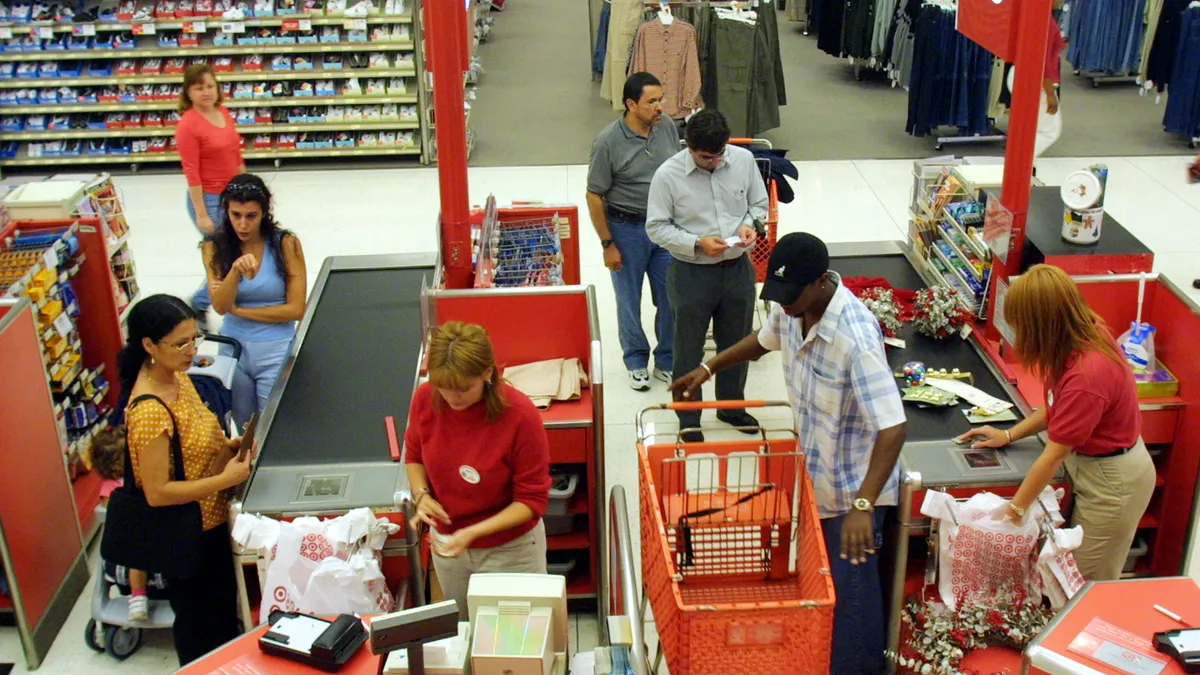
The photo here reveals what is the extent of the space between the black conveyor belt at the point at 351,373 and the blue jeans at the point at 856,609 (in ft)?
5.56

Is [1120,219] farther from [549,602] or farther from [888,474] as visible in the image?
[549,602]

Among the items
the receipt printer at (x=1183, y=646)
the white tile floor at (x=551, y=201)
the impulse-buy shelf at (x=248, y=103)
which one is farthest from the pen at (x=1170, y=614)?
the impulse-buy shelf at (x=248, y=103)

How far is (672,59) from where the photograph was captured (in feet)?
33.0

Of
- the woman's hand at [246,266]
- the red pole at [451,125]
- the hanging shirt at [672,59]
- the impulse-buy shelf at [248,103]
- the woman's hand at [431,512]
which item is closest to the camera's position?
the woman's hand at [431,512]

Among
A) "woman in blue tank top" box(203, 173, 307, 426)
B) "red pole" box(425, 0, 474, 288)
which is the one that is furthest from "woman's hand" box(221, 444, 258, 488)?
"red pole" box(425, 0, 474, 288)

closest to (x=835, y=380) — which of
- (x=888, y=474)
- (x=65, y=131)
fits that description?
(x=888, y=474)

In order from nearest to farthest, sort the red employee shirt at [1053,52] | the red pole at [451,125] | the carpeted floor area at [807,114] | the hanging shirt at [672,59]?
the red pole at [451,125]
the red employee shirt at [1053,52]
the hanging shirt at [672,59]
the carpeted floor area at [807,114]

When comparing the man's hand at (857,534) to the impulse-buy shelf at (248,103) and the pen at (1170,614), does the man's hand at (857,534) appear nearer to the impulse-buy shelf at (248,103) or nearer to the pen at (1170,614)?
the pen at (1170,614)

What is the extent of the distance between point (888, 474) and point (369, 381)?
2.30m

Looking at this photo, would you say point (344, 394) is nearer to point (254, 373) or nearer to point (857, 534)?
point (254, 373)

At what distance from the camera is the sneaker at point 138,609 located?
4.65m

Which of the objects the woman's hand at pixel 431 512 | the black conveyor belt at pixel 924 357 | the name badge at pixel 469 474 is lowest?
the black conveyor belt at pixel 924 357

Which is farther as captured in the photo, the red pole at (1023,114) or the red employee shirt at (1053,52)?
the red employee shirt at (1053,52)

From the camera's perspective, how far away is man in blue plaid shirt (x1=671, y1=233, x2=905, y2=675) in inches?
145
